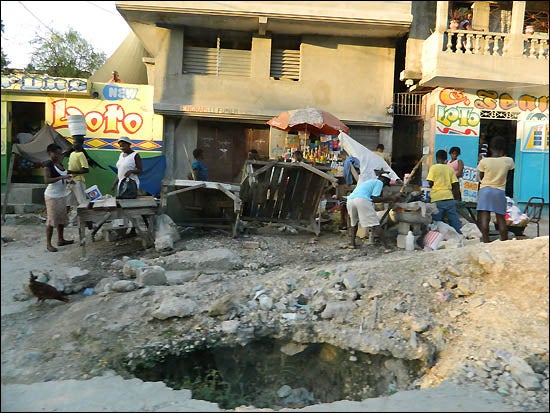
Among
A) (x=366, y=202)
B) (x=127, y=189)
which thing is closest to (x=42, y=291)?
(x=127, y=189)

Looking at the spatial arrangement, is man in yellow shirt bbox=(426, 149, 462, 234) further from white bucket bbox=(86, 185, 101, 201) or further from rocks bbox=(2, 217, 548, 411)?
white bucket bbox=(86, 185, 101, 201)

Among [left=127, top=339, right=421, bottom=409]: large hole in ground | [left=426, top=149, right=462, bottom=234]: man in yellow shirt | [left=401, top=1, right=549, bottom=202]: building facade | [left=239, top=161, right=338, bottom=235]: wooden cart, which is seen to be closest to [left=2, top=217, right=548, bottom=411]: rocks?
[left=127, top=339, right=421, bottom=409]: large hole in ground

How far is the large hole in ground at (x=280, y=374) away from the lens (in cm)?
307

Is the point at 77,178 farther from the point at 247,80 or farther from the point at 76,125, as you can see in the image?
the point at 247,80

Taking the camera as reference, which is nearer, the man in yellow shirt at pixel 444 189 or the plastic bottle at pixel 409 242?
the plastic bottle at pixel 409 242

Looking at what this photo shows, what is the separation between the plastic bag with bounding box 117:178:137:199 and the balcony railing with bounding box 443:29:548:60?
21.1 ft

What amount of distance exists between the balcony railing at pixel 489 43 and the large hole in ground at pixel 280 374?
23.9 feet

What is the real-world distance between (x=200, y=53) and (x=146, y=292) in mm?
7579

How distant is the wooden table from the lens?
5395mm

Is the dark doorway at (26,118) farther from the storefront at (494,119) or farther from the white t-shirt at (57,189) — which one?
the storefront at (494,119)

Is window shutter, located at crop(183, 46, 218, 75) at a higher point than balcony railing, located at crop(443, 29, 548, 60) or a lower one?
lower

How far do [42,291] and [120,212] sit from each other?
186cm

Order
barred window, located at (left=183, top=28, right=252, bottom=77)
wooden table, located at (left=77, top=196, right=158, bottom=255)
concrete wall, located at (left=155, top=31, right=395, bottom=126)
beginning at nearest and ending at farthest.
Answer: wooden table, located at (left=77, top=196, right=158, bottom=255)
concrete wall, located at (left=155, top=31, right=395, bottom=126)
barred window, located at (left=183, top=28, right=252, bottom=77)

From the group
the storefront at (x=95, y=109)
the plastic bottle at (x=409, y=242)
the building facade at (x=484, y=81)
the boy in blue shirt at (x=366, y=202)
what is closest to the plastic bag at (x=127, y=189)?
the boy in blue shirt at (x=366, y=202)
